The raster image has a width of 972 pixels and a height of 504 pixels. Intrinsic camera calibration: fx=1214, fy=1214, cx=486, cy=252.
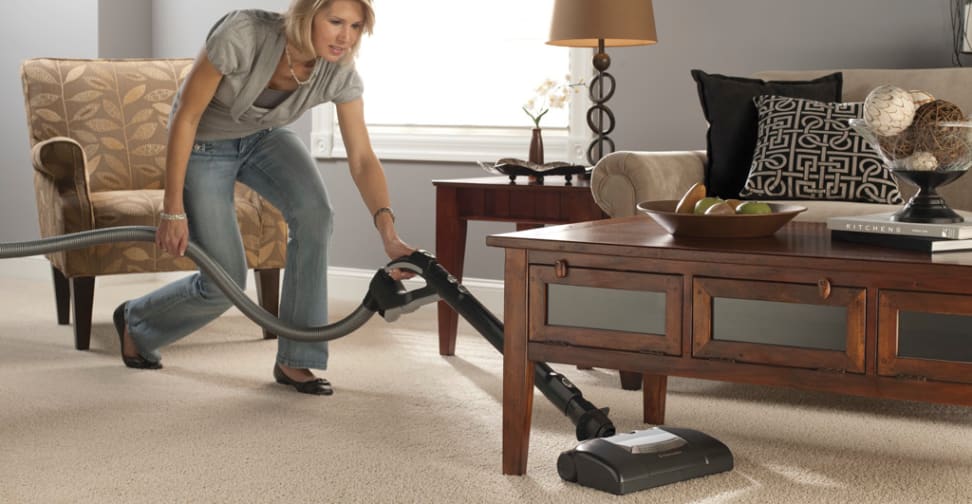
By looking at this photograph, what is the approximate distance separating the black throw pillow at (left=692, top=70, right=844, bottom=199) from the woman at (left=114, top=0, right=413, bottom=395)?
0.97m

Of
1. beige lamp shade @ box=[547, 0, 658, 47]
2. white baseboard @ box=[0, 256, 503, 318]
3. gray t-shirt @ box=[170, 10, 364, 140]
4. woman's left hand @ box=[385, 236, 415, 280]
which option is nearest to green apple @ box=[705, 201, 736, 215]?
woman's left hand @ box=[385, 236, 415, 280]

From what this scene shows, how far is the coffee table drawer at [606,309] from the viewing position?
2.02m

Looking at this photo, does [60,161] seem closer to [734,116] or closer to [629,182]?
[629,182]

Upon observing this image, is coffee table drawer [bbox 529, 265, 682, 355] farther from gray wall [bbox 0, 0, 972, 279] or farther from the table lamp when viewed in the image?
gray wall [bbox 0, 0, 972, 279]

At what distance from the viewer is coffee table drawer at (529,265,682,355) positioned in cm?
202

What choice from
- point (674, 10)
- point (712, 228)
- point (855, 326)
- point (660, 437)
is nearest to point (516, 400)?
point (660, 437)

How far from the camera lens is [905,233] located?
→ 199cm

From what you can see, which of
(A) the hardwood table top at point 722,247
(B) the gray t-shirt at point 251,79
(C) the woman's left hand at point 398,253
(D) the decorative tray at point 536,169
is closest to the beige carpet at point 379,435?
(C) the woman's left hand at point 398,253

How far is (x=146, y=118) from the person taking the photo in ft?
13.1

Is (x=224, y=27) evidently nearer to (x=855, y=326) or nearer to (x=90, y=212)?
(x=90, y=212)

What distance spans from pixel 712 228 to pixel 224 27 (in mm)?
1200

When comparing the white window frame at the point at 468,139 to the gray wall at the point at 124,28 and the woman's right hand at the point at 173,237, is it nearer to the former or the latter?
the gray wall at the point at 124,28

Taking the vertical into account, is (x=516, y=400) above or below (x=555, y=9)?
below

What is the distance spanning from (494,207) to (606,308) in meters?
1.42
